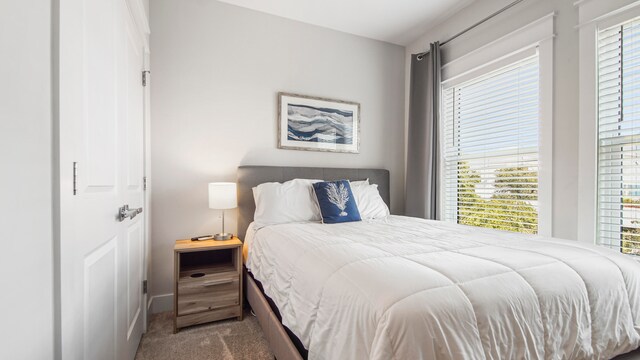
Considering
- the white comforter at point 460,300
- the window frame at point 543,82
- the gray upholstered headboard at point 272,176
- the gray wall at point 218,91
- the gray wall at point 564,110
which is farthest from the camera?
the gray upholstered headboard at point 272,176

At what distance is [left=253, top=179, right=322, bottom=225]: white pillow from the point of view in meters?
2.36

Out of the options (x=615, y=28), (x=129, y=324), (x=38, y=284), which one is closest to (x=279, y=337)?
(x=129, y=324)

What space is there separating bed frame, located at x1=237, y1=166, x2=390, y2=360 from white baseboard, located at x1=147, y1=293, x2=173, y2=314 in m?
0.71

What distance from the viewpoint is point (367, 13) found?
2902 millimetres

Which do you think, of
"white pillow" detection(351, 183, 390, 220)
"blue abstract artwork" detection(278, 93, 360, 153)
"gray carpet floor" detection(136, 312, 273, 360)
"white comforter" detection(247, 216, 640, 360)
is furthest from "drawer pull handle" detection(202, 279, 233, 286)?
"blue abstract artwork" detection(278, 93, 360, 153)

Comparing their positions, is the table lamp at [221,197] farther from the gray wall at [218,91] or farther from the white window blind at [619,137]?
the white window blind at [619,137]

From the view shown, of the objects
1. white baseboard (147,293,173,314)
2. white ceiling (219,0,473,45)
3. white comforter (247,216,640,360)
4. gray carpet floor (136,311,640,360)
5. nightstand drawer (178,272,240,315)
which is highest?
white ceiling (219,0,473,45)

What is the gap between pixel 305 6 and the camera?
276cm

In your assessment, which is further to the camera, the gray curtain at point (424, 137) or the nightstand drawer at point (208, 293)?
the gray curtain at point (424, 137)

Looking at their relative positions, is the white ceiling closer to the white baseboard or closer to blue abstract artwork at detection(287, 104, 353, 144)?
blue abstract artwork at detection(287, 104, 353, 144)

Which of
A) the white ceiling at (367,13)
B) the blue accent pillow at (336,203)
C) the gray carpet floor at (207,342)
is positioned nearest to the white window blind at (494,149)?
the white ceiling at (367,13)

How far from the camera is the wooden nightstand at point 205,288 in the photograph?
207cm

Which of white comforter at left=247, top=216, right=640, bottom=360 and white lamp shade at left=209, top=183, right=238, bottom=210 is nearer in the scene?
white comforter at left=247, top=216, right=640, bottom=360

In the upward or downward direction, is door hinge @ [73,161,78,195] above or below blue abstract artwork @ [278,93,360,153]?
below
